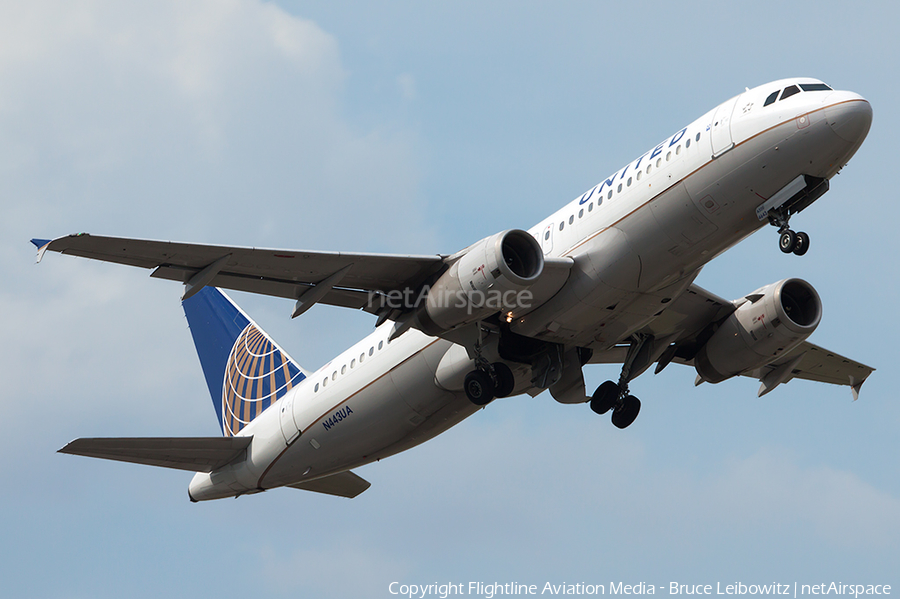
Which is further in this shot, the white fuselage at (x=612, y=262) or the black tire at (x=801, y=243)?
the black tire at (x=801, y=243)

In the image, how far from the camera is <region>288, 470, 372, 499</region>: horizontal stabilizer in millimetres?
29562

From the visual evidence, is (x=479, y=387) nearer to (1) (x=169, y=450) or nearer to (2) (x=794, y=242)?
(2) (x=794, y=242)

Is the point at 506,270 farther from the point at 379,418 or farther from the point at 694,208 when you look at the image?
the point at 379,418

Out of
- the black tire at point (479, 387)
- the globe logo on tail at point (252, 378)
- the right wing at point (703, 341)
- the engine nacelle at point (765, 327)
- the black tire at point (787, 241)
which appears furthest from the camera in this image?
the globe logo on tail at point (252, 378)

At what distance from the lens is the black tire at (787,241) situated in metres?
20.8

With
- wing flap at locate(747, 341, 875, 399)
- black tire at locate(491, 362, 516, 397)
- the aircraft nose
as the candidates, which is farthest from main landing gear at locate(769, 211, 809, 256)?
wing flap at locate(747, 341, 875, 399)

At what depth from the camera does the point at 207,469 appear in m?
28.0

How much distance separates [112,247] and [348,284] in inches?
209

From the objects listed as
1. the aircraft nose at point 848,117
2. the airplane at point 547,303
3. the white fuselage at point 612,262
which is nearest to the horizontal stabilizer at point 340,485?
the airplane at point 547,303

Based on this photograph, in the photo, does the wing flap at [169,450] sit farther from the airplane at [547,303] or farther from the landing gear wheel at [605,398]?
the landing gear wheel at [605,398]

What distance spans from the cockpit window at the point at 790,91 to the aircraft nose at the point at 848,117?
3.09 feet

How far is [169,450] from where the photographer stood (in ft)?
87.6

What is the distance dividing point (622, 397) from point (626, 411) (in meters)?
0.36

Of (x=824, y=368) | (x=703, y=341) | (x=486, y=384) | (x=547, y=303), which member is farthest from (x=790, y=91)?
(x=824, y=368)
